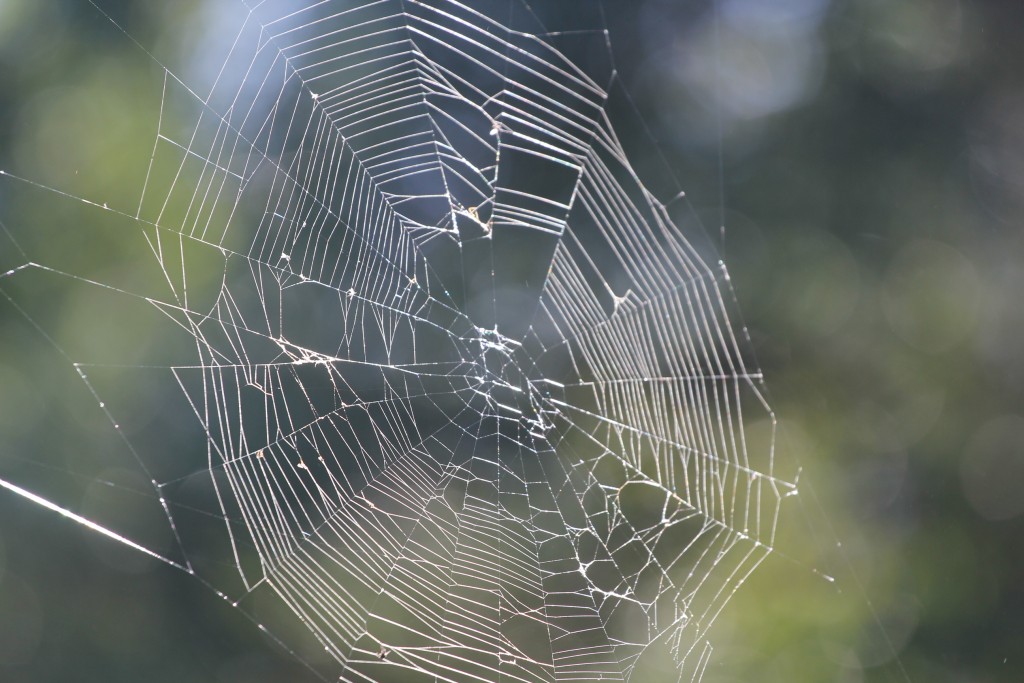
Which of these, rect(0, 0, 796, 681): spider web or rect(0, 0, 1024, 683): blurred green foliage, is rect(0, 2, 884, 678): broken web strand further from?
rect(0, 0, 1024, 683): blurred green foliage

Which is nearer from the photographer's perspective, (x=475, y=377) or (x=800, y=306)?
(x=475, y=377)

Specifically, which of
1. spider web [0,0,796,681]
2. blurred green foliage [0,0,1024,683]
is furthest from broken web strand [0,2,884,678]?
blurred green foliage [0,0,1024,683]

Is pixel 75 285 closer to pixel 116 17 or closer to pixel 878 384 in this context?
pixel 116 17

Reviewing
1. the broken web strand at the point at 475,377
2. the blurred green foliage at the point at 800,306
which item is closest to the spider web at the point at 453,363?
the broken web strand at the point at 475,377

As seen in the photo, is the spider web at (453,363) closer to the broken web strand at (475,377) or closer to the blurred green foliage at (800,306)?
the broken web strand at (475,377)

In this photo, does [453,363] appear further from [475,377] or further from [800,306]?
[800,306]

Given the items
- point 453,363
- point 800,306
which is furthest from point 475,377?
point 800,306
